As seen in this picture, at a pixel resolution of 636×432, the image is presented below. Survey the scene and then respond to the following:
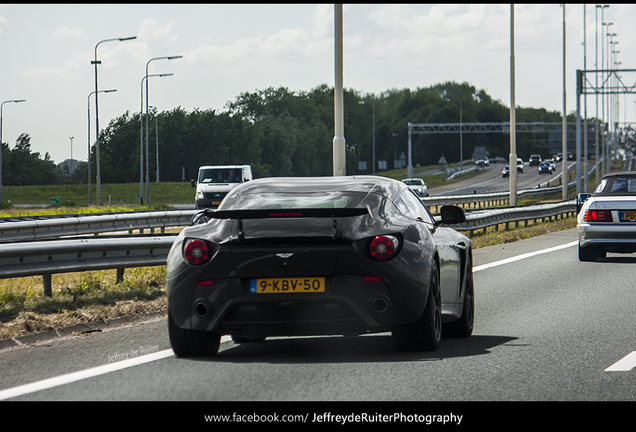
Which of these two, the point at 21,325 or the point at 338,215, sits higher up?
the point at 338,215

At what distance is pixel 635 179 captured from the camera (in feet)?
55.4

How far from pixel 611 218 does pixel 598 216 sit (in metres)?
0.22

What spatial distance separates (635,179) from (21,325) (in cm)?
1154

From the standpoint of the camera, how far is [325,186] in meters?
7.60

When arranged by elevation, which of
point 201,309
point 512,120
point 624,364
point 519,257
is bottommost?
point 519,257

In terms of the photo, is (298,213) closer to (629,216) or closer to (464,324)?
(464,324)

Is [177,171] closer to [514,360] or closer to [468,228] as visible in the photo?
[468,228]

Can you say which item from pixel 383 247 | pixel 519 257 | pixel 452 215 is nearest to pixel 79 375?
pixel 383 247

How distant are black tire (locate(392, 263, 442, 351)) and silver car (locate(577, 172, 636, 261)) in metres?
9.89

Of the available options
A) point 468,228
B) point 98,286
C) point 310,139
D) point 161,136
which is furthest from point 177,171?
point 98,286

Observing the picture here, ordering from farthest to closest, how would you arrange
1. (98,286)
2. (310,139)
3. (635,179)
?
(310,139)
(635,179)
(98,286)

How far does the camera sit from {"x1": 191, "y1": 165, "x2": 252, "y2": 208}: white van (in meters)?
37.6

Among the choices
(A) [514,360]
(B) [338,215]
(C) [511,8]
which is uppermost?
(C) [511,8]

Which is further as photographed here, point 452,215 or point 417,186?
point 417,186
